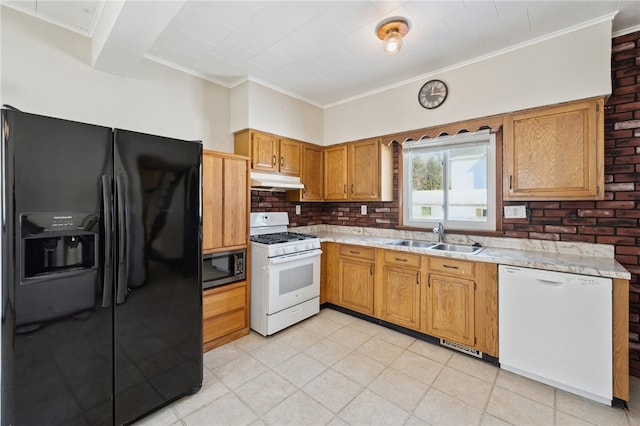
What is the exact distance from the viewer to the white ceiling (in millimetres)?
1950

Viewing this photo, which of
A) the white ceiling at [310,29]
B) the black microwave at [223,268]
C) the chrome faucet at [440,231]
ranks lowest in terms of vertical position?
the black microwave at [223,268]

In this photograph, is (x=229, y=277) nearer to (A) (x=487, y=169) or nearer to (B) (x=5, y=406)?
(B) (x=5, y=406)

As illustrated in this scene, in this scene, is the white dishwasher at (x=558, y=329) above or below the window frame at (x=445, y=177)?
below

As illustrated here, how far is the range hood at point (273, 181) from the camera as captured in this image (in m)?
3.03

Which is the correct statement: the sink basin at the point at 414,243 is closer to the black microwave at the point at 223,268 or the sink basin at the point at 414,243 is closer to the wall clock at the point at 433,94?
the wall clock at the point at 433,94

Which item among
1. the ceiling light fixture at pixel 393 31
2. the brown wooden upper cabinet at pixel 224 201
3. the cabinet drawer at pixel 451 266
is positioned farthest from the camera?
the brown wooden upper cabinet at pixel 224 201

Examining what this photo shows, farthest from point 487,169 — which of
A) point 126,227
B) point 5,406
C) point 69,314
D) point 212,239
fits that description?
point 5,406

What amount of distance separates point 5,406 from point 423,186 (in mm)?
3614

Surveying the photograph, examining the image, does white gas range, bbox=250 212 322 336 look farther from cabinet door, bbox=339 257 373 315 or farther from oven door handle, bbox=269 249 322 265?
cabinet door, bbox=339 257 373 315

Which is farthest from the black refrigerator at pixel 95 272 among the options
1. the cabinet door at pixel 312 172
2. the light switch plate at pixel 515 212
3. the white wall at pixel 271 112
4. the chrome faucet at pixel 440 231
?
the light switch plate at pixel 515 212

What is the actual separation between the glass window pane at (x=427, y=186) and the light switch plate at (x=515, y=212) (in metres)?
0.65

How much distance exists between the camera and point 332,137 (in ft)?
12.9

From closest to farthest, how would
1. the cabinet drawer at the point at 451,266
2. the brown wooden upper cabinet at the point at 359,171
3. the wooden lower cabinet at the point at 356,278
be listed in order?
the cabinet drawer at the point at 451,266
the wooden lower cabinet at the point at 356,278
the brown wooden upper cabinet at the point at 359,171

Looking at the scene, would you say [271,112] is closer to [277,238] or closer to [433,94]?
[277,238]
